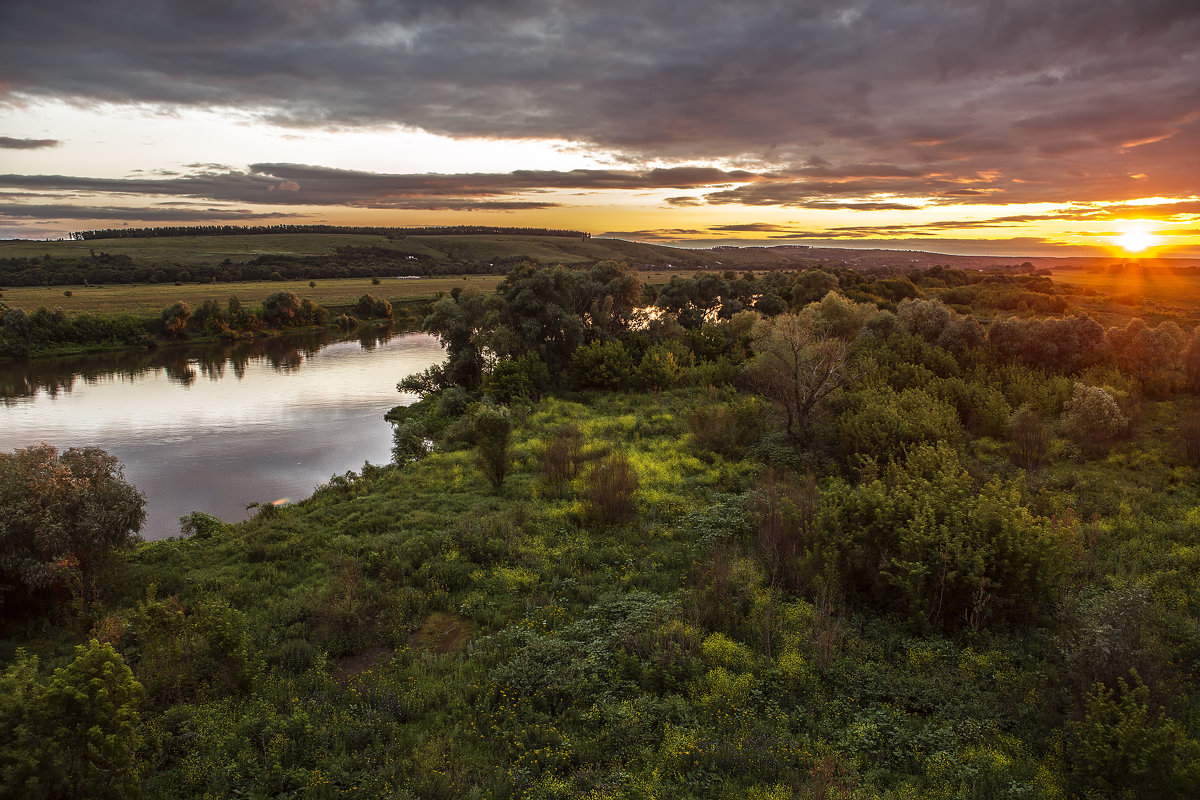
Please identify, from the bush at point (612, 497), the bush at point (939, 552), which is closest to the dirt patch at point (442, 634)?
the bush at point (612, 497)

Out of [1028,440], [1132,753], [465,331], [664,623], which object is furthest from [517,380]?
[1132,753]

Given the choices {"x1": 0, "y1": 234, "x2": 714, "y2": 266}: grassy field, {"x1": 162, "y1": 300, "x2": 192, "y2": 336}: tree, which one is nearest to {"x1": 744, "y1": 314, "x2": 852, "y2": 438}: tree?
{"x1": 162, "y1": 300, "x2": 192, "y2": 336}: tree

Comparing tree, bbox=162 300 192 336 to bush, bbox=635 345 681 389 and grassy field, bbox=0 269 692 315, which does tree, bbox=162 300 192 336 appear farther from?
bush, bbox=635 345 681 389

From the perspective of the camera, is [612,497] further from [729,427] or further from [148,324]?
[148,324]

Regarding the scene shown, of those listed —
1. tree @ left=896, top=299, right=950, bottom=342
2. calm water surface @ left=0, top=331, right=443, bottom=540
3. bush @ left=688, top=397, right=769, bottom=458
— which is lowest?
calm water surface @ left=0, top=331, right=443, bottom=540

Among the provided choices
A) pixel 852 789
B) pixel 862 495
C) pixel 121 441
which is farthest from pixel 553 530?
pixel 121 441

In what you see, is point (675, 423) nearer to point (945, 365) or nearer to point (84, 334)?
point (945, 365)
